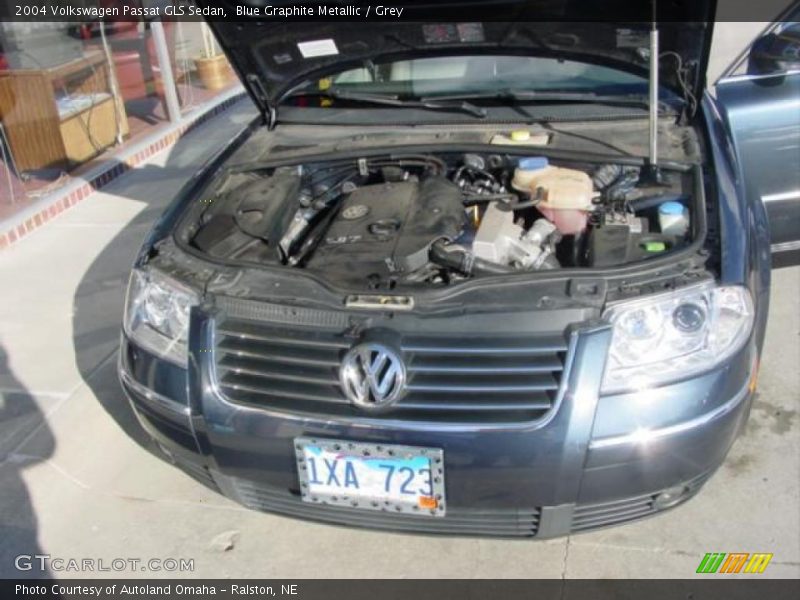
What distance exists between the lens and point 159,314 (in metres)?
2.39

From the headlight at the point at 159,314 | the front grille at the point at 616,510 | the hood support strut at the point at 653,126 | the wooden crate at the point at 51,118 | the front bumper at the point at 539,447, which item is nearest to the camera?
the front bumper at the point at 539,447

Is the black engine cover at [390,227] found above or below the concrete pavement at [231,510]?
above

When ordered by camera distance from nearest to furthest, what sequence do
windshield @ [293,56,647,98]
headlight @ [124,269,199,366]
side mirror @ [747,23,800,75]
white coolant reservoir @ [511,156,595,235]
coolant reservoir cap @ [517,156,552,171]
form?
headlight @ [124,269,199,366] < white coolant reservoir @ [511,156,595,235] < coolant reservoir cap @ [517,156,552,171] < windshield @ [293,56,647,98] < side mirror @ [747,23,800,75]

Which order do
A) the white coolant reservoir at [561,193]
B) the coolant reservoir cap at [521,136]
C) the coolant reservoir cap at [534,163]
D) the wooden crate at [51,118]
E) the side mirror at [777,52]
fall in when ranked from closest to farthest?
the white coolant reservoir at [561,193], the coolant reservoir cap at [534,163], the coolant reservoir cap at [521,136], the side mirror at [777,52], the wooden crate at [51,118]

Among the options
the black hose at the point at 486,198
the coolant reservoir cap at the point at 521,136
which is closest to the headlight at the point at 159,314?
the black hose at the point at 486,198

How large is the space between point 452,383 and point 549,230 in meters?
0.80

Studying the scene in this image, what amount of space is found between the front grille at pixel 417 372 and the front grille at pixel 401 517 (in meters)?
0.29

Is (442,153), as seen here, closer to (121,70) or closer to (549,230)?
(549,230)

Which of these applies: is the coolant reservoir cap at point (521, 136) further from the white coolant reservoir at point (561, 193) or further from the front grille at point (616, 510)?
the front grille at point (616, 510)

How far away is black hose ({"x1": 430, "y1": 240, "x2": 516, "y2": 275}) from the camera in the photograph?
235cm

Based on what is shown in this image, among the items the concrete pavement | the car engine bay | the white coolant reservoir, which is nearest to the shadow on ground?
the concrete pavement

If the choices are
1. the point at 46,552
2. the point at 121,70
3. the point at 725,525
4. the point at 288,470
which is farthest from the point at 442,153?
the point at 121,70

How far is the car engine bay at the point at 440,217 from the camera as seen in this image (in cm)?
237

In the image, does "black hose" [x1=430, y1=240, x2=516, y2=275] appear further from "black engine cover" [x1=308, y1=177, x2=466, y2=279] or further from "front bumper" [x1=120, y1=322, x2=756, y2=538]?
"front bumper" [x1=120, y1=322, x2=756, y2=538]
